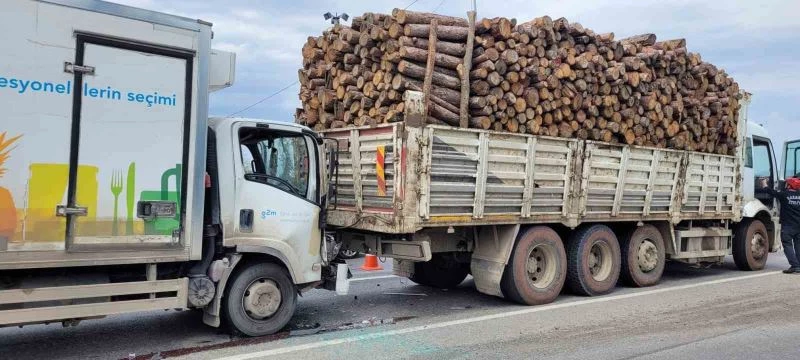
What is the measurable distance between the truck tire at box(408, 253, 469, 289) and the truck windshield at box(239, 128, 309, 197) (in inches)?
123

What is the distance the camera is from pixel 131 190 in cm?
508

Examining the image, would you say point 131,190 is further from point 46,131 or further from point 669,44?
point 669,44

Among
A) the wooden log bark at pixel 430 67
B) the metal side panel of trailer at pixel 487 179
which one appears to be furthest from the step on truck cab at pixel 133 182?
the wooden log bark at pixel 430 67

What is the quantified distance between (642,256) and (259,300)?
604 centimetres

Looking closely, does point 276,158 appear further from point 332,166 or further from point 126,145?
point 126,145

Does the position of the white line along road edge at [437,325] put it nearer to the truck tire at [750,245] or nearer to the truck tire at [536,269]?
the truck tire at [536,269]

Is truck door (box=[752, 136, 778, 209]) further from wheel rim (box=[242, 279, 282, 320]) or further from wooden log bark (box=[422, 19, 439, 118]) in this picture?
wheel rim (box=[242, 279, 282, 320])

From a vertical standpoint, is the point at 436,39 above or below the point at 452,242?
above

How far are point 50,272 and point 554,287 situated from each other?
18.7 feet

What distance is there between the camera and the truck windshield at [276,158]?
5988mm

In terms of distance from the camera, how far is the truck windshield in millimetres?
5988

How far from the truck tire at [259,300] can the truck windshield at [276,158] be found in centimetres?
84

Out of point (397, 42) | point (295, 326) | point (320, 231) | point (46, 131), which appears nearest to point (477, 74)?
point (397, 42)

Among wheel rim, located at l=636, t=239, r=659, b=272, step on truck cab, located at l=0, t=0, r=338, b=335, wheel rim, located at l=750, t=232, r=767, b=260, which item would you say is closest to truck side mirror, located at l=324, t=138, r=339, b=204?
step on truck cab, located at l=0, t=0, r=338, b=335
